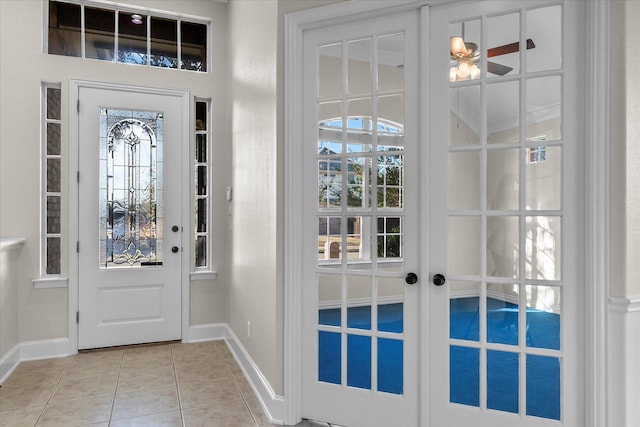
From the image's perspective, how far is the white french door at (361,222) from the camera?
7.02 feet

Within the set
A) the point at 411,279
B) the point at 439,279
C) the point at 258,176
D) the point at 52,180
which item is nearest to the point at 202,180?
the point at 52,180

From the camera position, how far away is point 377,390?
7.24ft

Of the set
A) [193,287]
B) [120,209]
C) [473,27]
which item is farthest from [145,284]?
[473,27]

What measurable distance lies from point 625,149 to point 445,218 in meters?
0.80

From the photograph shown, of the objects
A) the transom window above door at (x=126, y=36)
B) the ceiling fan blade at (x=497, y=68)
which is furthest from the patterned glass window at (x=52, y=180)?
the ceiling fan blade at (x=497, y=68)

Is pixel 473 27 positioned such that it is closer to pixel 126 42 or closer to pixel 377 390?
pixel 377 390

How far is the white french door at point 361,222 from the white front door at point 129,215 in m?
1.94

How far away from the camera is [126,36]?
12.1 feet

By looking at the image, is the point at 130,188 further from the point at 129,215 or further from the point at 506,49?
the point at 506,49

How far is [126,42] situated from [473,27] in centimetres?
308

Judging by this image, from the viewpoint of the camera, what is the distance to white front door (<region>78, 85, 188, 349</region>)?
Result: 139 inches

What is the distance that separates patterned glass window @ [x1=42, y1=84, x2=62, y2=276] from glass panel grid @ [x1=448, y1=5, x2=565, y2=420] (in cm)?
321

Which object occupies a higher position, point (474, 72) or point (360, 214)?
point (474, 72)

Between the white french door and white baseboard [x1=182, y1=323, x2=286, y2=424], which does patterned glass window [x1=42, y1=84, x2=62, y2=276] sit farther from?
the white french door
